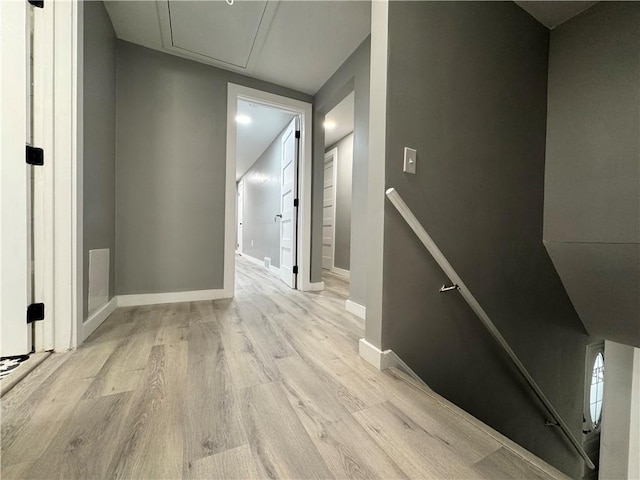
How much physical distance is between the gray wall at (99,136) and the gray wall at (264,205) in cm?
222

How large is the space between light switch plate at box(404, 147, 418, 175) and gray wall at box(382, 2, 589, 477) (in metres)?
0.04

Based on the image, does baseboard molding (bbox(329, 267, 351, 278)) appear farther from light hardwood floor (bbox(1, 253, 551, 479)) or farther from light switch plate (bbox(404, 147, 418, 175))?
light switch plate (bbox(404, 147, 418, 175))

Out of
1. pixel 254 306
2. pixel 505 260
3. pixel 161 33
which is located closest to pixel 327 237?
pixel 254 306

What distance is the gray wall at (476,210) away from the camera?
4.15ft

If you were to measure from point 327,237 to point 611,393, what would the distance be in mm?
3986

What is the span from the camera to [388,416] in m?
0.85

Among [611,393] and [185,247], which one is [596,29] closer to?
[611,393]

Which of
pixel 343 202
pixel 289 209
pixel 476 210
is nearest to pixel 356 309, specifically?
A: pixel 476 210

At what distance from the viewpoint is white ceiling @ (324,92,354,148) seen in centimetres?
325

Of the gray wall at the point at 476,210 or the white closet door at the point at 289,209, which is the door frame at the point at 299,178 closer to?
the white closet door at the point at 289,209

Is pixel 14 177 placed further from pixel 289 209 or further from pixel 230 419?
pixel 289 209

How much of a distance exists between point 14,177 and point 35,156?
0.13 meters

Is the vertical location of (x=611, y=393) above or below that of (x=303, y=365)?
below

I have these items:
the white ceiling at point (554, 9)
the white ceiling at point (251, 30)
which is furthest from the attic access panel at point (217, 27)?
the white ceiling at point (554, 9)
